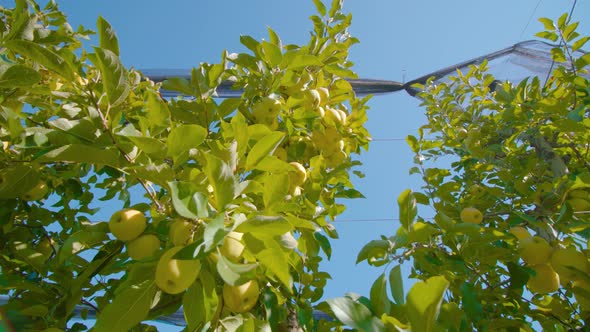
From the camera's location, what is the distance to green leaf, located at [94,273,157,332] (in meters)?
0.60

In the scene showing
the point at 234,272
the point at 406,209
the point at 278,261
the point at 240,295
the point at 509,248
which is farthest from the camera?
the point at 509,248

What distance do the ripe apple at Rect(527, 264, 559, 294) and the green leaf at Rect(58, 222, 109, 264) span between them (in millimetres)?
1201

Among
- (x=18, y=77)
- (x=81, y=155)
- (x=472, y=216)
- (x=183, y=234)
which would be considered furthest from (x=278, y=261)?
(x=472, y=216)

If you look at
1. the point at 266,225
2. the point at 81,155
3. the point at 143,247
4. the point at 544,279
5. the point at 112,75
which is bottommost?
the point at 544,279

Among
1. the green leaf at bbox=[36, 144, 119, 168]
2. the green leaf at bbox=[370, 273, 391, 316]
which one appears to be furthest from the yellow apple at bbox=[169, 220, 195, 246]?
the green leaf at bbox=[370, 273, 391, 316]

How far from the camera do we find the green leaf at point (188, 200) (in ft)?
1.74

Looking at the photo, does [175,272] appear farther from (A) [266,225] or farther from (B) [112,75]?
(B) [112,75]

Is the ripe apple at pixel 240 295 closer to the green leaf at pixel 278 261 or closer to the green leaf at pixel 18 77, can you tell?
the green leaf at pixel 278 261

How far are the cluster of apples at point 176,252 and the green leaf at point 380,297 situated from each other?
25 cm

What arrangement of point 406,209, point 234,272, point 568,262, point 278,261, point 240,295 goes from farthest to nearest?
point 568,262 → point 406,209 → point 240,295 → point 278,261 → point 234,272

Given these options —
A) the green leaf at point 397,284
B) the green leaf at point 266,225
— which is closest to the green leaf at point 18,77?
the green leaf at point 266,225

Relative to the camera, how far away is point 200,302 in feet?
2.15

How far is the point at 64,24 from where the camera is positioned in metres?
2.02

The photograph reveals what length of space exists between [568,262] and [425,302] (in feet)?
2.24
